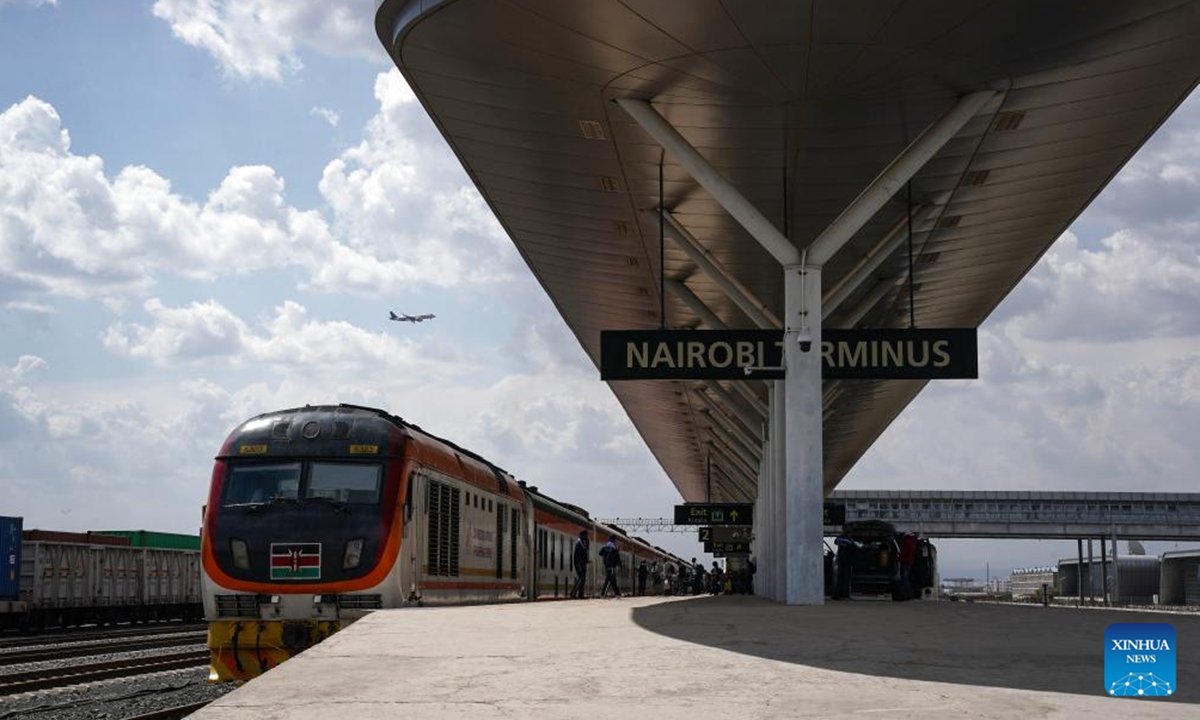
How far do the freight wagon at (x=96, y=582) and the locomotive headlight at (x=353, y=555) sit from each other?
A: 1768 cm

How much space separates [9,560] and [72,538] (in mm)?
4002

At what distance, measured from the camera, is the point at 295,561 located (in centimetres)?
1627

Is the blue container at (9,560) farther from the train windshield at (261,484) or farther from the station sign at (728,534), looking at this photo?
the station sign at (728,534)

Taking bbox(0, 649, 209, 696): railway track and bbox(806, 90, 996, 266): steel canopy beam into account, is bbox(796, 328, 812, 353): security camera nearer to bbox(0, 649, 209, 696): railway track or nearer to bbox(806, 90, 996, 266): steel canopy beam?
bbox(806, 90, 996, 266): steel canopy beam

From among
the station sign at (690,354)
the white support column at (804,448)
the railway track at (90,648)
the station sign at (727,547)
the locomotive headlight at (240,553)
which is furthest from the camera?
the station sign at (727,547)

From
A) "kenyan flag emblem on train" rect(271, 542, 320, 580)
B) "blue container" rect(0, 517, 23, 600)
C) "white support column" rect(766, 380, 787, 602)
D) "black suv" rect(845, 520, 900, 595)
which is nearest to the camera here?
"kenyan flag emblem on train" rect(271, 542, 320, 580)

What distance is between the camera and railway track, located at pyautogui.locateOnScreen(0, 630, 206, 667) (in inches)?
882

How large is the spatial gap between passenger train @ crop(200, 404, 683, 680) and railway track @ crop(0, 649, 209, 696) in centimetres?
255

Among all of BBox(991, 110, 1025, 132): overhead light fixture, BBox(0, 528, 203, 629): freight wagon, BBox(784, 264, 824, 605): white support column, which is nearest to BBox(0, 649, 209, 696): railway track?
→ BBox(784, 264, 824, 605): white support column

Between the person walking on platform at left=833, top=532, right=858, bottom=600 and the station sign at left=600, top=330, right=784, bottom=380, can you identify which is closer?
the station sign at left=600, top=330, right=784, bottom=380

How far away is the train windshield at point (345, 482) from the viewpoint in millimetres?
16797

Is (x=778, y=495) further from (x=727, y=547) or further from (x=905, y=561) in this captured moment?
(x=727, y=547)

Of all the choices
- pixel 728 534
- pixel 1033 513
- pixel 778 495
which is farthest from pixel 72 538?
pixel 1033 513

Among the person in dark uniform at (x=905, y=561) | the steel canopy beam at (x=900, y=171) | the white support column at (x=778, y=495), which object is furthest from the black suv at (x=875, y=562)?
the steel canopy beam at (x=900, y=171)
